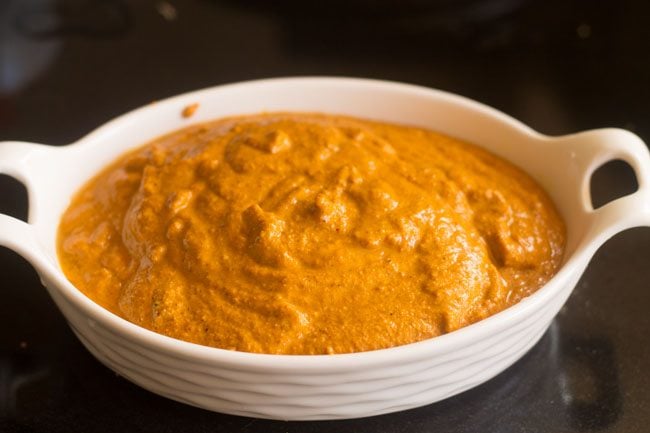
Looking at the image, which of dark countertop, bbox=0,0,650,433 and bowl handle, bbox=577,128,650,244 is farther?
dark countertop, bbox=0,0,650,433

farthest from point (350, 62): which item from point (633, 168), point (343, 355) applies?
point (343, 355)

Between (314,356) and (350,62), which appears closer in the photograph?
(314,356)

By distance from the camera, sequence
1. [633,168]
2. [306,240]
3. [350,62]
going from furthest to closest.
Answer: [350,62]
[633,168]
[306,240]

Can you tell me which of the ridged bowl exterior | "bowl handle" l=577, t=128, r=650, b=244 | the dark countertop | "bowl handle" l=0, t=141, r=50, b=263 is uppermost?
"bowl handle" l=577, t=128, r=650, b=244

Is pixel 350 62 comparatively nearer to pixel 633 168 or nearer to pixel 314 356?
pixel 633 168

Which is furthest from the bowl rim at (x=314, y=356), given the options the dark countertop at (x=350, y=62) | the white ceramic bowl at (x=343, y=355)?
the dark countertop at (x=350, y=62)

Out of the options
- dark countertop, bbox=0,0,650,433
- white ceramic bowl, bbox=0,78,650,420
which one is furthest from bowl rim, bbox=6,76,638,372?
dark countertop, bbox=0,0,650,433

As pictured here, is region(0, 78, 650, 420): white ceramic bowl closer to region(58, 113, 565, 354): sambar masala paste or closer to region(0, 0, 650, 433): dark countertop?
region(58, 113, 565, 354): sambar masala paste

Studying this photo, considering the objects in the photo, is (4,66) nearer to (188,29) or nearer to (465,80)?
(188,29)

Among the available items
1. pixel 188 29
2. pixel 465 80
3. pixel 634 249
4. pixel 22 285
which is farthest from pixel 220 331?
pixel 188 29
